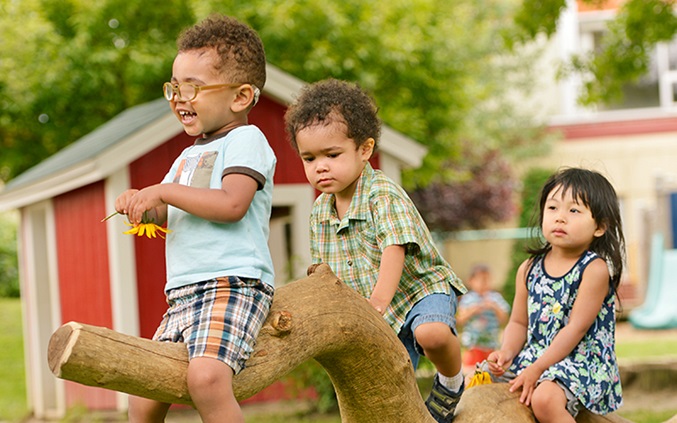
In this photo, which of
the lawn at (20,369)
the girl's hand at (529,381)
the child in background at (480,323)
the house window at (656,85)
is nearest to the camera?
the girl's hand at (529,381)

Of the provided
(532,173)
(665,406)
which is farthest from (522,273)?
(532,173)

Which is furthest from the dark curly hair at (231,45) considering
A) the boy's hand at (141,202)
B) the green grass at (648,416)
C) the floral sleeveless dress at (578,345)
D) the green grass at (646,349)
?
the green grass at (646,349)

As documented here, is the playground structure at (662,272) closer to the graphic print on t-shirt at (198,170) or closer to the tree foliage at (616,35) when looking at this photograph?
the tree foliage at (616,35)

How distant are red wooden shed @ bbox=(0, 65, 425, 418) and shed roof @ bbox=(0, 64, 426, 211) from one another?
11mm

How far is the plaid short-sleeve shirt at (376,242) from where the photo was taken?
3418 mm

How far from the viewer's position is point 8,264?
78.0 feet

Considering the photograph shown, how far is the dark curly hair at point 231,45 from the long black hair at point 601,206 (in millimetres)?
1267

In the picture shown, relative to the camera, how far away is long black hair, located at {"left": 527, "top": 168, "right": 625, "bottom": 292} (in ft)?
12.1

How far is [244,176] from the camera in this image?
2.96m

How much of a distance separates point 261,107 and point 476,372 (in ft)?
24.2

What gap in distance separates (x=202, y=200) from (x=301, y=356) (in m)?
0.55

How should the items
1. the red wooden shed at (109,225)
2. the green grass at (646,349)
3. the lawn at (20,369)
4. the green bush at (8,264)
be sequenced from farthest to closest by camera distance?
the green bush at (8,264)
the green grass at (646,349)
the red wooden shed at (109,225)
the lawn at (20,369)

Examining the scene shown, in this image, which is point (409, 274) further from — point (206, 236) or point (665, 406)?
point (665, 406)

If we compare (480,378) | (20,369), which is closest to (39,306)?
(20,369)
